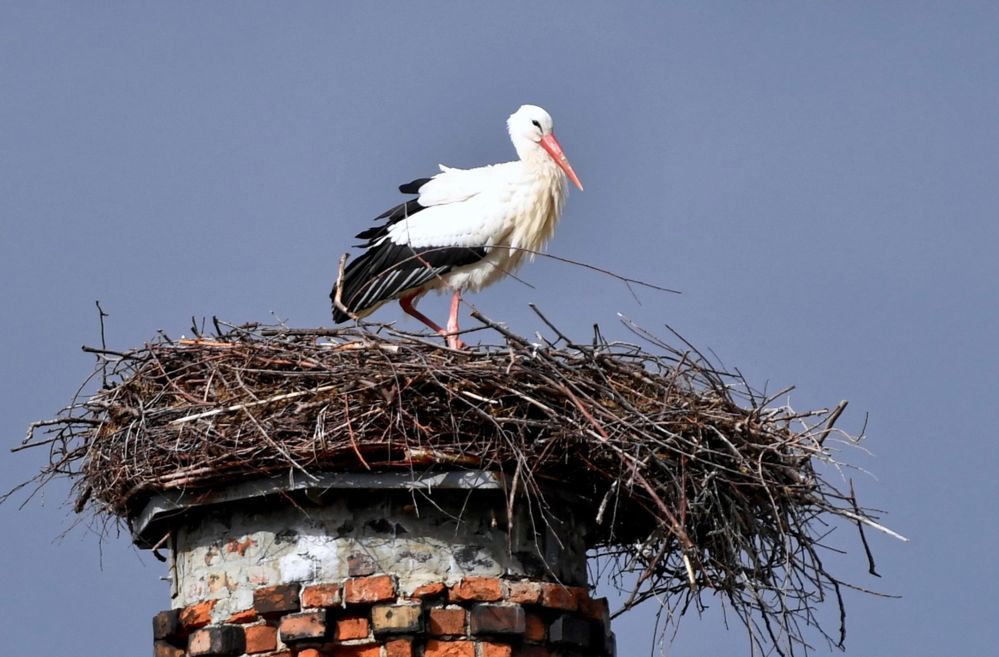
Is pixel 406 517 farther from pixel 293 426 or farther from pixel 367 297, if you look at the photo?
pixel 367 297

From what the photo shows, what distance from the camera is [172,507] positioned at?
6.28 meters

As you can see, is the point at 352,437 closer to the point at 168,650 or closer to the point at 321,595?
the point at 321,595

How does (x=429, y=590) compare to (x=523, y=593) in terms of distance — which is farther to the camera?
(x=523, y=593)

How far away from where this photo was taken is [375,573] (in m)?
5.95

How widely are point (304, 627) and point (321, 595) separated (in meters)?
0.13

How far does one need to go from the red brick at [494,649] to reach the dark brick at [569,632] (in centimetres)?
22

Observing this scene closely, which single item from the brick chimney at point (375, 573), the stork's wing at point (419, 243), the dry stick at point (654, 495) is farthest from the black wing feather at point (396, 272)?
the dry stick at point (654, 495)

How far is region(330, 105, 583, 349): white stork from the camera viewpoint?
900 centimetres

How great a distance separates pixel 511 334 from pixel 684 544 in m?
1.05

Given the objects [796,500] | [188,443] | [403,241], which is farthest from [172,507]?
[403,241]

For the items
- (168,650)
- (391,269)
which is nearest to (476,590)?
(168,650)

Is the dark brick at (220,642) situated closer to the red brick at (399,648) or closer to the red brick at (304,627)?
the red brick at (304,627)

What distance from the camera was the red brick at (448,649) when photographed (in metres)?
5.86

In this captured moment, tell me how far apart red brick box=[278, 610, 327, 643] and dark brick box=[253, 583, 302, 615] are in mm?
40
